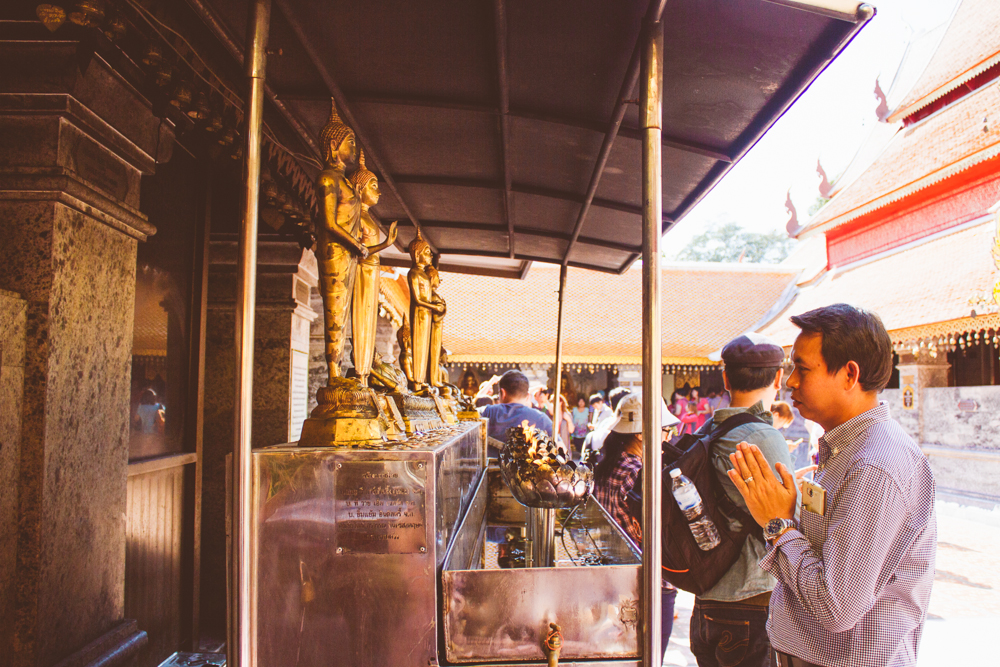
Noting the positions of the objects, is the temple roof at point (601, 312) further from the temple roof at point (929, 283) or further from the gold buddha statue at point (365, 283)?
the gold buddha statue at point (365, 283)

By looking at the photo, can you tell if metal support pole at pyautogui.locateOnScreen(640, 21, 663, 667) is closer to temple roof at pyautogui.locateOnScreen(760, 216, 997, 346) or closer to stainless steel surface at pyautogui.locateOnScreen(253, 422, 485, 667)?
stainless steel surface at pyautogui.locateOnScreen(253, 422, 485, 667)

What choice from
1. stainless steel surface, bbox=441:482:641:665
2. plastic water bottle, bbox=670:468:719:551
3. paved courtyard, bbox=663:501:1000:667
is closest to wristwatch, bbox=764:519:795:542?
stainless steel surface, bbox=441:482:641:665

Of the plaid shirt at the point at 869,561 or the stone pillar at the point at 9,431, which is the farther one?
the stone pillar at the point at 9,431

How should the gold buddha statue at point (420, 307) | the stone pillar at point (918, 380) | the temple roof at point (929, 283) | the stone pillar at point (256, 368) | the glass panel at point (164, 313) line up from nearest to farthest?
the glass panel at point (164, 313), the gold buddha statue at point (420, 307), the stone pillar at point (256, 368), the temple roof at point (929, 283), the stone pillar at point (918, 380)

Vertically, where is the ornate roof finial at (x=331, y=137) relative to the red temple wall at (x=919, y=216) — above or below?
below

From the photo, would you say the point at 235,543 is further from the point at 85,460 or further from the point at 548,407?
the point at 548,407

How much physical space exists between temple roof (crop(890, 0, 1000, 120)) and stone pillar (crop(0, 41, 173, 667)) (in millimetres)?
12854

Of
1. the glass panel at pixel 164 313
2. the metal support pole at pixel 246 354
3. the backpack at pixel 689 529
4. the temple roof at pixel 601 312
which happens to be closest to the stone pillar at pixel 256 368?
the glass panel at pixel 164 313

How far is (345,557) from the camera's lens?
1606mm

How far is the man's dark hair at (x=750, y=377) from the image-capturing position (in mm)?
2484

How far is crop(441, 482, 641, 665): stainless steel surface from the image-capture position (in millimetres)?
1678

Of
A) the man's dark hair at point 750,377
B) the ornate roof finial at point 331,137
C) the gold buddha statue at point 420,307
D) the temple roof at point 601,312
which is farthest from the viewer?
the temple roof at point 601,312

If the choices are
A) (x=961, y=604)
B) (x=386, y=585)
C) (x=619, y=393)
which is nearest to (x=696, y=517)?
(x=386, y=585)

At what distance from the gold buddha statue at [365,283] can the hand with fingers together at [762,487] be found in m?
1.20
